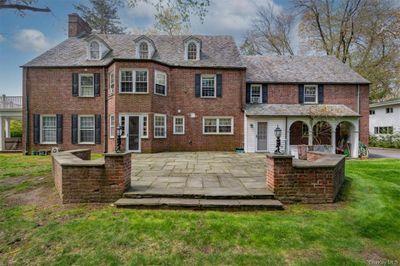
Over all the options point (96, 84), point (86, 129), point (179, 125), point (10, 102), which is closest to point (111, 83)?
point (96, 84)

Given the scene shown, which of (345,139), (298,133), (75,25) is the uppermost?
(75,25)

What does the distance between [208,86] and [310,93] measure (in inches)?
290

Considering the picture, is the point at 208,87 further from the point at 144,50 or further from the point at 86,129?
the point at 86,129

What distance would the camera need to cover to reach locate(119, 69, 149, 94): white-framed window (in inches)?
537

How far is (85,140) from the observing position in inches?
593

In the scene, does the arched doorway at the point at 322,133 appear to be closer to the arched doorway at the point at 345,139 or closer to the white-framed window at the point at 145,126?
the arched doorway at the point at 345,139

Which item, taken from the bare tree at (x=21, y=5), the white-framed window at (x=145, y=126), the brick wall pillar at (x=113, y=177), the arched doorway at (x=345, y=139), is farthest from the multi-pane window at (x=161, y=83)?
the arched doorway at (x=345, y=139)

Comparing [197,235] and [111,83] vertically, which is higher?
[111,83]

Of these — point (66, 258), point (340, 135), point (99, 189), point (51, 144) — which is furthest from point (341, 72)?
point (51, 144)

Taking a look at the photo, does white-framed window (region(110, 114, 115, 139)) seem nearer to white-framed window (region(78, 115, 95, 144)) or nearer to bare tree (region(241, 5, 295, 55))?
white-framed window (region(78, 115, 95, 144))

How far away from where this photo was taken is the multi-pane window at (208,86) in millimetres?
15367

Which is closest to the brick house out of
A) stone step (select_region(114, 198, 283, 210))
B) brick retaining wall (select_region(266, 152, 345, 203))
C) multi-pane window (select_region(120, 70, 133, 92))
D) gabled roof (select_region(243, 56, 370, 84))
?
gabled roof (select_region(243, 56, 370, 84))

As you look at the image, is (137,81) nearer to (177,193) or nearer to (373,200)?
(177,193)

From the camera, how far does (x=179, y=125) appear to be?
15.3m
